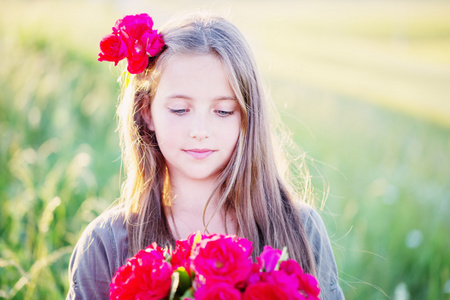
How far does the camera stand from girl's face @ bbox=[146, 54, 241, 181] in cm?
199

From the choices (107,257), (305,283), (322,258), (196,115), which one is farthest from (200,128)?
(305,283)

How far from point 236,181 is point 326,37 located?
14.6m

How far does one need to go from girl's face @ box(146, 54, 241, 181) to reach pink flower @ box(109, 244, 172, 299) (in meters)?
0.78

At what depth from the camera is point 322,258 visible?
7.14ft

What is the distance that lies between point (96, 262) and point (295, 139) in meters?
4.08

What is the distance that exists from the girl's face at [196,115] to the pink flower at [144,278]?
0.78 metres

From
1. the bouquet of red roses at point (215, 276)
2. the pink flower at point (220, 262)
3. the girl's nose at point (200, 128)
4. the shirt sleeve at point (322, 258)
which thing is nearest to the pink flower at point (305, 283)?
the bouquet of red roses at point (215, 276)

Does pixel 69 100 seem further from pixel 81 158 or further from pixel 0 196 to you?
pixel 81 158

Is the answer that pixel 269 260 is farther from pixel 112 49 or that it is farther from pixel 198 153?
pixel 112 49

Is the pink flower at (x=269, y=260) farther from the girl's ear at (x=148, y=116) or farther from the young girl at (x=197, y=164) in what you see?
the girl's ear at (x=148, y=116)

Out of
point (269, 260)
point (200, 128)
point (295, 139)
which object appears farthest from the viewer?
point (295, 139)

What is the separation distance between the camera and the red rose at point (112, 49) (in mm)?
2141

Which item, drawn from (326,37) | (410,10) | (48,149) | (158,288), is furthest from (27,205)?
(410,10)

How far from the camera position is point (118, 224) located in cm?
217
